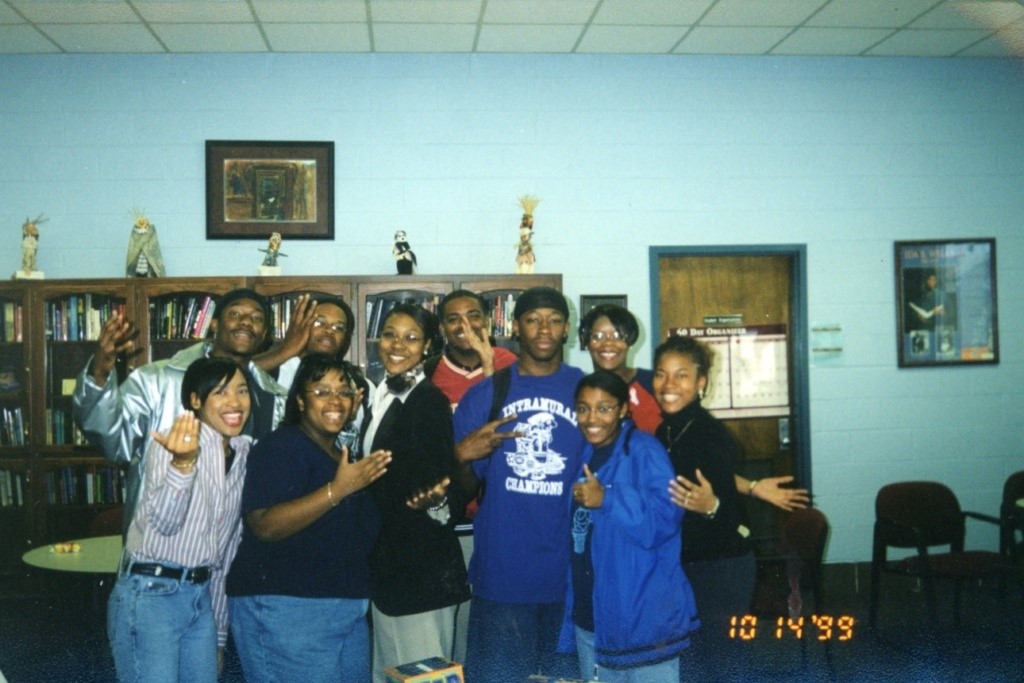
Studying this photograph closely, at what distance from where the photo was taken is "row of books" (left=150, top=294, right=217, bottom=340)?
4.57 meters

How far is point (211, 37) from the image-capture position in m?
4.64

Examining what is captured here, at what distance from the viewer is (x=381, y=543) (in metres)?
2.08

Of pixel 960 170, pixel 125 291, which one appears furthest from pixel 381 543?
pixel 960 170

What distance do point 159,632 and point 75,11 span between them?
12.6 ft

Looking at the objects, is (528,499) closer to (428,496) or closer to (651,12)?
(428,496)

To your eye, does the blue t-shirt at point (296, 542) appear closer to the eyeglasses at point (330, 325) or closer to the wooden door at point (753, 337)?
the eyeglasses at point (330, 325)

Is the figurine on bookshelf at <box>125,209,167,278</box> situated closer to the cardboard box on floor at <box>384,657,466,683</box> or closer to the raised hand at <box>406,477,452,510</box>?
the raised hand at <box>406,477,452,510</box>

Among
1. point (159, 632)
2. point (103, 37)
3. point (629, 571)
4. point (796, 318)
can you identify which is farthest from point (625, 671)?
point (103, 37)

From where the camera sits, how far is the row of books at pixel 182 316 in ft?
15.0

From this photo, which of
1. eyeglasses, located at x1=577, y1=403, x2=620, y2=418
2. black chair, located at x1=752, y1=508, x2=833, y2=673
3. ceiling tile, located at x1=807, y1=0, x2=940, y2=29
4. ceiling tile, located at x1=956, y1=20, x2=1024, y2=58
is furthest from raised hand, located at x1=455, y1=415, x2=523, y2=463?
ceiling tile, located at x1=956, y1=20, x2=1024, y2=58

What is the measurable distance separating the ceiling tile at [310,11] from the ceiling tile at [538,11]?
0.74 meters

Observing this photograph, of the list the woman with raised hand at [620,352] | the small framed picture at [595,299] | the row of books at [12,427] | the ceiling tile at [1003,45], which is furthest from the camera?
the small framed picture at [595,299]

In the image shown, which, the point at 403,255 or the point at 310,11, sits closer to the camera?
the point at 310,11

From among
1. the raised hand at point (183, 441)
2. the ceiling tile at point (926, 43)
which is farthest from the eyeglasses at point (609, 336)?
the ceiling tile at point (926, 43)
